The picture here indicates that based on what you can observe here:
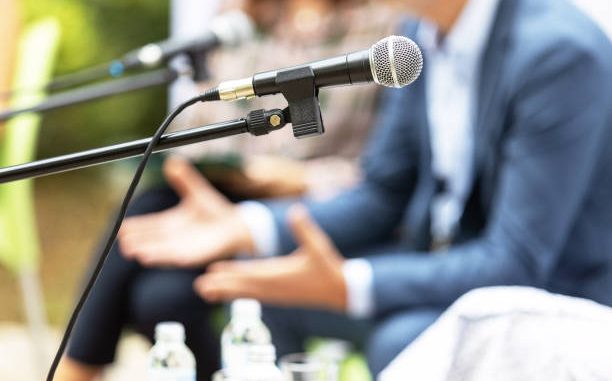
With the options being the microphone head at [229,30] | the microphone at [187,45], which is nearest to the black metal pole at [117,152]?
the microphone at [187,45]

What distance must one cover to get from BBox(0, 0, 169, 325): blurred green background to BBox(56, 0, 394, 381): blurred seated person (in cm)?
111

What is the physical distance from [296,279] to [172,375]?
36 centimetres

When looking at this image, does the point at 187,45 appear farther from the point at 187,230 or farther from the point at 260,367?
the point at 260,367

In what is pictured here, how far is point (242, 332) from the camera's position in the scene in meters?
1.20

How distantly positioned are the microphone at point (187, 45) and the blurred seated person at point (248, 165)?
336mm

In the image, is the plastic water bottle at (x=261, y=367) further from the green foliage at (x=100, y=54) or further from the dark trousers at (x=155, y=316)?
the green foliage at (x=100, y=54)

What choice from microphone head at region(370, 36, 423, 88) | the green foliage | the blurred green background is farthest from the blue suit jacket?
the green foliage

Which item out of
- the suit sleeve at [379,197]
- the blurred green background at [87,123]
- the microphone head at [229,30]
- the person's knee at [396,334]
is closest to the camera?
the person's knee at [396,334]

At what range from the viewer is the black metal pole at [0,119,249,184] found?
2.52 ft

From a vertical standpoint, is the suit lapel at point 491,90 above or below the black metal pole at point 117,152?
above

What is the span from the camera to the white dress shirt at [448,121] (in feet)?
4.77

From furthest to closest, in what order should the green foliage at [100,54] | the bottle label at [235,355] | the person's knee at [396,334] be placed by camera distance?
the green foliage at [100,54], the person's knee at [396,334], the bottle label at [235,355]

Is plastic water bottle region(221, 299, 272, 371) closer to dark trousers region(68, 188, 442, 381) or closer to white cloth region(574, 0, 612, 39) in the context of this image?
dark trousers region(68, 188, 442, 381)

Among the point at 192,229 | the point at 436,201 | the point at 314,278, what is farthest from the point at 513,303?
the point at 192,229
